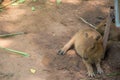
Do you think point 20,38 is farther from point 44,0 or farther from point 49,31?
point 44,0

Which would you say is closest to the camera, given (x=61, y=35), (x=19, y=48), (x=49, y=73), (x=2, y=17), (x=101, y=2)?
(x=49, y=73)

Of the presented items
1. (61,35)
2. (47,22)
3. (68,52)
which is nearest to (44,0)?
(47,22)

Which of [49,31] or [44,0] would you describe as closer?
[49,31]

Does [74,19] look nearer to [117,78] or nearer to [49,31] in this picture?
[49,31]

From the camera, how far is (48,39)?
236 inches

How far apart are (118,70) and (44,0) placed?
2744 mm

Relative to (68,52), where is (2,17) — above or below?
above

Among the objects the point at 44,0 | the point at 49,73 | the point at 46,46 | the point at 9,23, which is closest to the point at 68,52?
the point at 46,46

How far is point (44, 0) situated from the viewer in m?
7.35

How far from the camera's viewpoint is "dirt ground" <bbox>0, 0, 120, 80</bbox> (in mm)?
5172

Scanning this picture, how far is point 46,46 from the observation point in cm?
579

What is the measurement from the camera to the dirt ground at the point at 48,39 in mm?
5172

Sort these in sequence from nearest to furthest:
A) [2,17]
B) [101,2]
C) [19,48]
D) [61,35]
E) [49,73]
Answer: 1. [49,73]
2. [19,48]
3. [61,35]
4. [2,17]
5. [101,2]

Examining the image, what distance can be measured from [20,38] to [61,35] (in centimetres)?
76
